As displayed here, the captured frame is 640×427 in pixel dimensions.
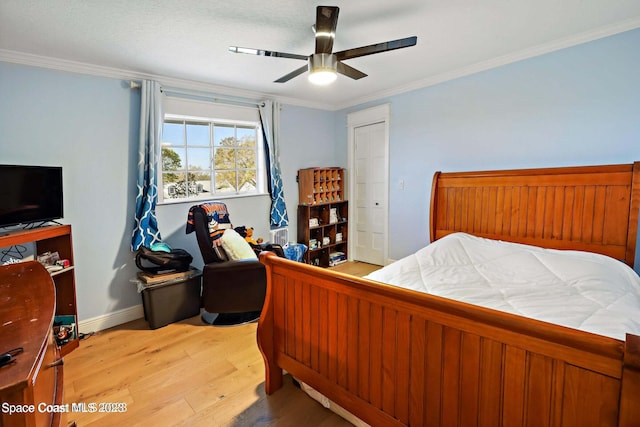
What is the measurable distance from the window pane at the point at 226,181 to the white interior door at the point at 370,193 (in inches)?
70.6

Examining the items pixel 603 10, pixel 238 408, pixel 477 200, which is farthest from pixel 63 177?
pixel 603 10

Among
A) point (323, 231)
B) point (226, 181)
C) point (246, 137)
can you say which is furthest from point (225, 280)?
point (323, 231)

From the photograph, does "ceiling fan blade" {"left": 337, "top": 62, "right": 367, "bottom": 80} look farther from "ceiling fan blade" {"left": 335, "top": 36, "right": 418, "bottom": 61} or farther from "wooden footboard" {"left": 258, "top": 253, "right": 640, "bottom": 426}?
"wooden footboard" {"left": 258, "top": 253, "right": 640, "bottom": 426}

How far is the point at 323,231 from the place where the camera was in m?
4.72

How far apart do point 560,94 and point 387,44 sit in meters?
1.88

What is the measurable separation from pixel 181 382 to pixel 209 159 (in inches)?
95.5

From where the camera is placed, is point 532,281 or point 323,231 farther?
point 323,231

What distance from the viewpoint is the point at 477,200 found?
124 inches

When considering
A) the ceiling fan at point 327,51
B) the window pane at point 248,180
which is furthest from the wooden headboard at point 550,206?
the window pane at point 248,180

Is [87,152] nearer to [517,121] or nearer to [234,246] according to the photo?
[234,246]

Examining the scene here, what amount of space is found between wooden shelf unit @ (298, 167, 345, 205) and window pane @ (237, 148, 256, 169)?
2.22 ft

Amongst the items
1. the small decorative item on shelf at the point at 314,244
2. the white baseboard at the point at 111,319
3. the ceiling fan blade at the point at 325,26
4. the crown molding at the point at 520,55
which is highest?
the crown molding at the point at 520,55

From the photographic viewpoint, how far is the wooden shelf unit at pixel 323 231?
175 inches

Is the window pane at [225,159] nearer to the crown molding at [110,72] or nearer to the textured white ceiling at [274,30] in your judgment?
the crown molding at [110,72]
